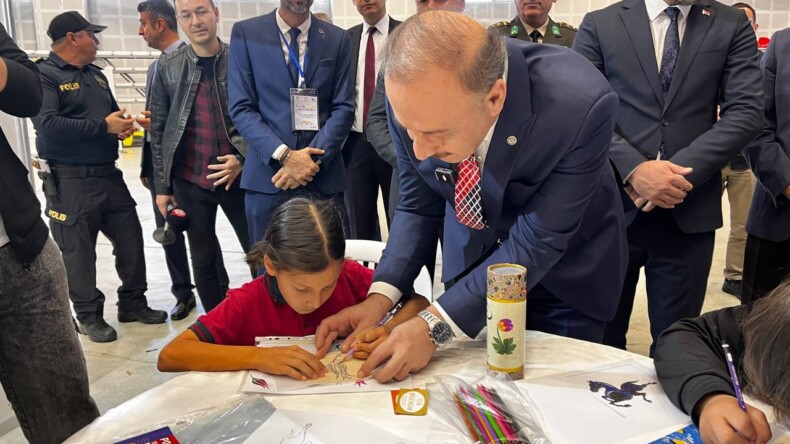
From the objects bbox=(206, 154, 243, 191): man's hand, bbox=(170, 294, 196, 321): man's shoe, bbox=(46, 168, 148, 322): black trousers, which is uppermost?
bbox=(206, 154, 243, 191): man's hand

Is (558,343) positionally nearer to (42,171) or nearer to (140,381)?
(140,381)

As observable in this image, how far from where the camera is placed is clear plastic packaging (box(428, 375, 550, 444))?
938 millimetres

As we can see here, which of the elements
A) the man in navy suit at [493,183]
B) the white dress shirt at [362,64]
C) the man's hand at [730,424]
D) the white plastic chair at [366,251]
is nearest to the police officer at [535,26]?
the white dress shirt at [362,64]

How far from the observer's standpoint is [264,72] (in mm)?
2533

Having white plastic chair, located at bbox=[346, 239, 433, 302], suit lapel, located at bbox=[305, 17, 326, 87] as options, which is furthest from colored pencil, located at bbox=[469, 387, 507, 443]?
suit lapel, located at bbox=[305, 17, 326, 87]

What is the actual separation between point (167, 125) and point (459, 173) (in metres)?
2.01

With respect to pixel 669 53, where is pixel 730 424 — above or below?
below

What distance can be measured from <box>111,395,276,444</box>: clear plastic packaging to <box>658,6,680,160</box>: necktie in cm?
151

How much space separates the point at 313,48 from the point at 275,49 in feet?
0.51

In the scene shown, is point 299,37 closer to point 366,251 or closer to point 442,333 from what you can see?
point 366,251

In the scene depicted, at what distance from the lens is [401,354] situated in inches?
45.1

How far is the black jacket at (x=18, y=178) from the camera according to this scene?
145 cm

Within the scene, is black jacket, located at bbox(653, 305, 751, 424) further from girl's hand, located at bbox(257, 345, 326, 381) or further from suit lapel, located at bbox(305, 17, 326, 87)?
suit lapel, located at bbox(305, 17, 326, 87)

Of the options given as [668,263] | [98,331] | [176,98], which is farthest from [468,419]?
[98,331]
